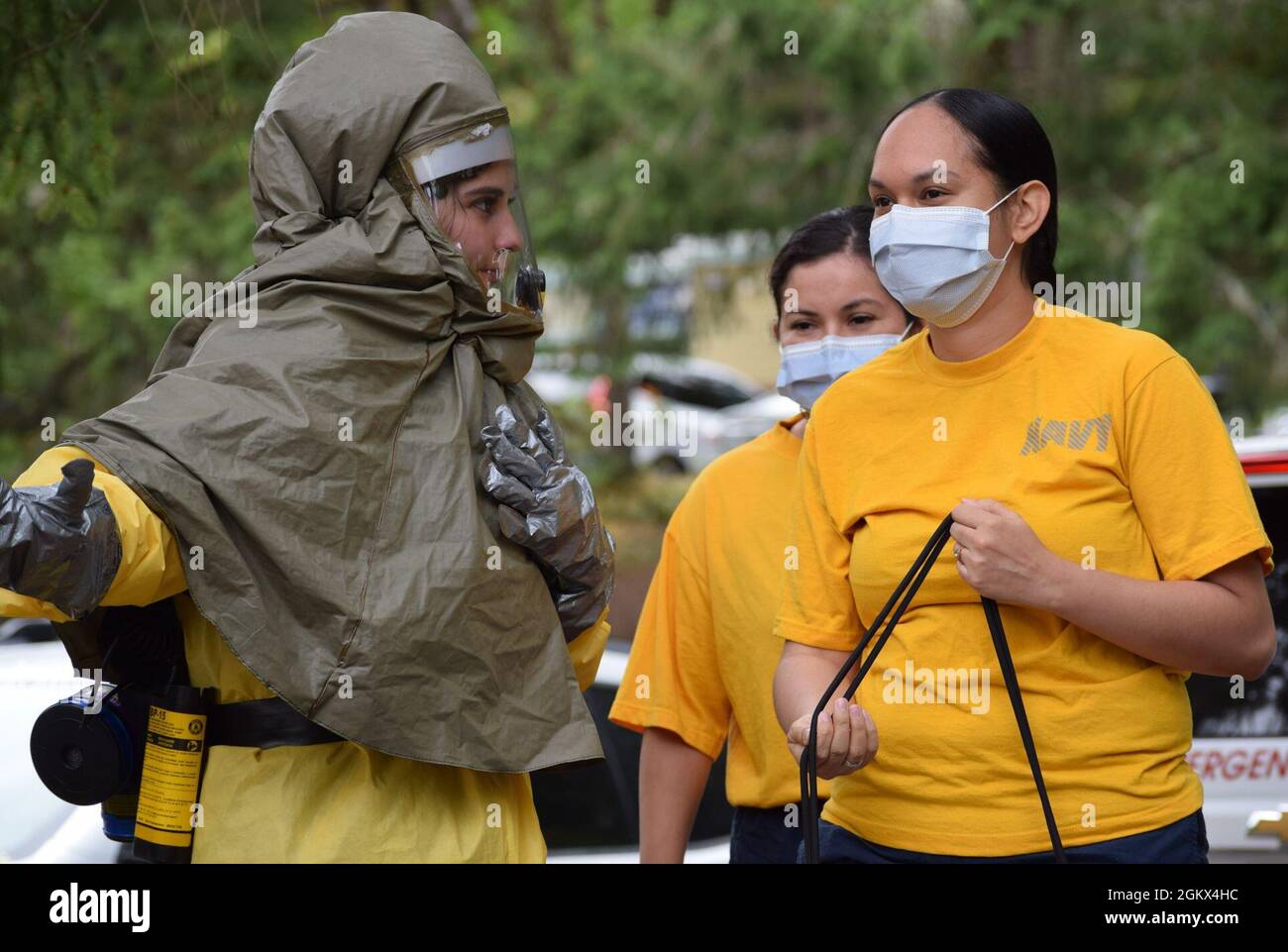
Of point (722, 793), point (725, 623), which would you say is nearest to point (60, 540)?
point (725, 623)

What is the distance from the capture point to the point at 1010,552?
86.7 inches

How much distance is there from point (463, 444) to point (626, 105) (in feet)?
31.6

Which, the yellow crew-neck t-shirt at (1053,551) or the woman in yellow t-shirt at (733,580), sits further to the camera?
the woman in yellow t-shirt at (733,580)

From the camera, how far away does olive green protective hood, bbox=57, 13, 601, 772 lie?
7.47 feet

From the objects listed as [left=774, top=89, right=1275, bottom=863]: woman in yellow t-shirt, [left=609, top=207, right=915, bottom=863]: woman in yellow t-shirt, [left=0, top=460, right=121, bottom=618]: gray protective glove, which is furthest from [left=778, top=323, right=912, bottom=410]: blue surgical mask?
[left=0, top=460, right=121, bottom=618]: gray protective glove

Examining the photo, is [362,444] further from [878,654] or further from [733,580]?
[733,580]

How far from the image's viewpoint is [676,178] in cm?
1127

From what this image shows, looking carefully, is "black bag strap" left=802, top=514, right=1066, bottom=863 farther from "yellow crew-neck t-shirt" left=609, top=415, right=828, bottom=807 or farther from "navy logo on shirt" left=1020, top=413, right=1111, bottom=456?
"yellow crew-neck t-shirt" left=609, top=415, right=828, bottom=807

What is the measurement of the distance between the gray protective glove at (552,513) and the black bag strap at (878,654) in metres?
0.52

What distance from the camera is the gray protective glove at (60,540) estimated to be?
197 cm

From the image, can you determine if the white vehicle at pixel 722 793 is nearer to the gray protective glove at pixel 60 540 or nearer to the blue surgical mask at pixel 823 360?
the blue surgical mask at pixel 823 360

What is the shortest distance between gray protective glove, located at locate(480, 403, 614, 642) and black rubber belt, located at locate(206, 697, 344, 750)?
0.44m

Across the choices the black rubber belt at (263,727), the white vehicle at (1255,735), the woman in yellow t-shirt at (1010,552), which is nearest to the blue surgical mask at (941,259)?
the woman in yellow t-shirt at (1010,552)
